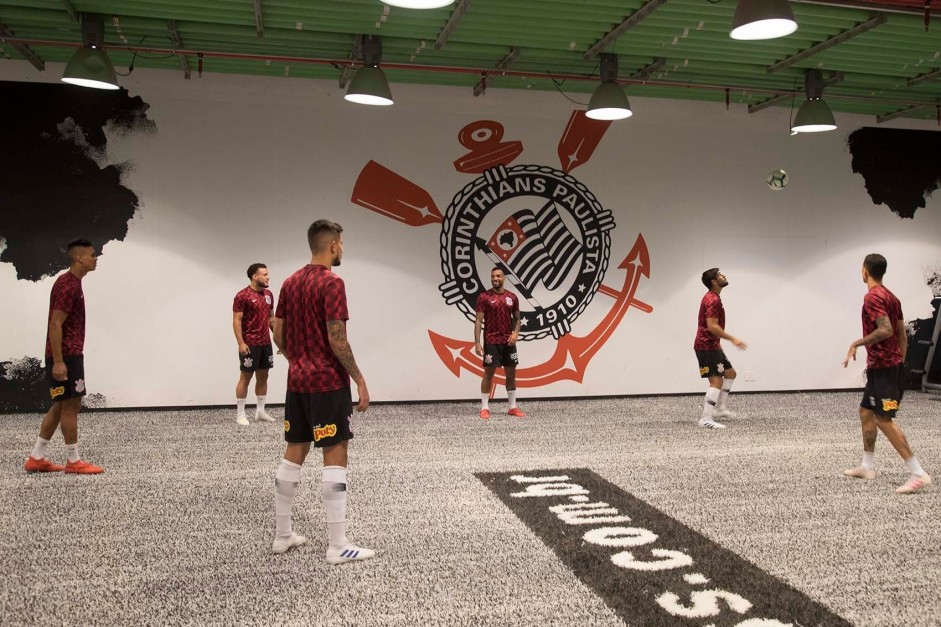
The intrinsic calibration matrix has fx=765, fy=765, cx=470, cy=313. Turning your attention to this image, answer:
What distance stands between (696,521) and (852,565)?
2.89ft

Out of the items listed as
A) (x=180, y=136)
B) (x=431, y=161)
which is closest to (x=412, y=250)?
(x=431, y=161)

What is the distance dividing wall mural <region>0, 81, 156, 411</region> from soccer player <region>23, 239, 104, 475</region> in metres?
3.25

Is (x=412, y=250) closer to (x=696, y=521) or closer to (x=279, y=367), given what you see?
(x=279, y=367)

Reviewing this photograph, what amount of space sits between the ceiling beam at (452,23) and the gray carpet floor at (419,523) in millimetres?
3740

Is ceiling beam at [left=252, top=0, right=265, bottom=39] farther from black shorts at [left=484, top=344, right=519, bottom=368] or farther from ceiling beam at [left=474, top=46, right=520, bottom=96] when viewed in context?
black shorts at [left=484, top=344, right=519, bottom=368]

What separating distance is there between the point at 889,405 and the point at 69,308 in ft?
18.2

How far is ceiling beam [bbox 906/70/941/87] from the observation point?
848 cm

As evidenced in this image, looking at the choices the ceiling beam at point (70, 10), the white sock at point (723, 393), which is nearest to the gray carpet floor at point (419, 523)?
the white sock at point (723, 393)

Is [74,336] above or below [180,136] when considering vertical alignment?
below

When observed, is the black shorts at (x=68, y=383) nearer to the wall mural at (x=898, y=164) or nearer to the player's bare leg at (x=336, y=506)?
the player's bare leg at (x=336, y=506)

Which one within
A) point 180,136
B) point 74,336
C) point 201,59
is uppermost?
point 201,59

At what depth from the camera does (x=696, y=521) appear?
171 inches

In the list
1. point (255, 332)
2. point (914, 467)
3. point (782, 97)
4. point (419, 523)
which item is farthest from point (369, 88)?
point (782, 97)

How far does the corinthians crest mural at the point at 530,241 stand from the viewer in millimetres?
9258
